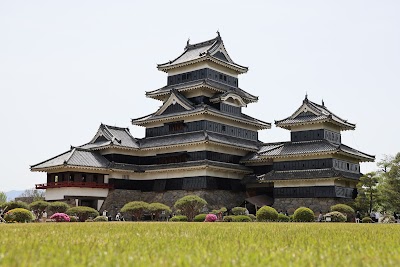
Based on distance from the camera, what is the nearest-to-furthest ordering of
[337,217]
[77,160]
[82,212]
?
[337,217] → [82,212] → [77,160]

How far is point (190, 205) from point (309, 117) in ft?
53.4

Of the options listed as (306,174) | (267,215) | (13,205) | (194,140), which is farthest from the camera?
(194,140)

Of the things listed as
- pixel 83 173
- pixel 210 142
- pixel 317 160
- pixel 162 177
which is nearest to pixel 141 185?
pixel 162 177

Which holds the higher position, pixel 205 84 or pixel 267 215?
pixel 205 84

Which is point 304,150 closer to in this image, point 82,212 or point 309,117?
point 309,117

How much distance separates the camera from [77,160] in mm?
48625

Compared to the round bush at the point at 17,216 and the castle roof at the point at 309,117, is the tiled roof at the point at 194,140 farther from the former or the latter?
the round bush at the point at 17,216

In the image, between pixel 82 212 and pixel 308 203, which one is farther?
pixel 308 203

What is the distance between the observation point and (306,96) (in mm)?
48938

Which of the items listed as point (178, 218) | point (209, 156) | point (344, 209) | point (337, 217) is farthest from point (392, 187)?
point (178, 218)

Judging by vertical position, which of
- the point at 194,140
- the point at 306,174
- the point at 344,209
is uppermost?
the point at 194,140

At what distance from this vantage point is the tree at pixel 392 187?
Result: 4316 centimetres

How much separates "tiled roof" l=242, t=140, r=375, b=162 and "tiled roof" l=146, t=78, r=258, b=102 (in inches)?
317

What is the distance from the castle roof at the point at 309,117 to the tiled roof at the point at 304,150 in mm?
2168
